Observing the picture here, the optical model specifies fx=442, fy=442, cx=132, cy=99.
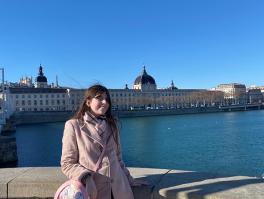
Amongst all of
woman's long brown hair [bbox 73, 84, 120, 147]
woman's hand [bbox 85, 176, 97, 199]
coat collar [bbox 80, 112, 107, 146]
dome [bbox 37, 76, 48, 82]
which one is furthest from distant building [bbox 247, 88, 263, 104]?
woman's hand [bbox 85, 176, 97, 199]

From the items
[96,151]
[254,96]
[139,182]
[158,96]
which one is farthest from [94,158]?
[254,96]

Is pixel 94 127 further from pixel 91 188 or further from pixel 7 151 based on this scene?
pixel 7 151

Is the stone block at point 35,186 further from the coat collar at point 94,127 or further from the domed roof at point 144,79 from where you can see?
the domed roof at point 144,79

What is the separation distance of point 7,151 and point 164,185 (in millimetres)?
18365

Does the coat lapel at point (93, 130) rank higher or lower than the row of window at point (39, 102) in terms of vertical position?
lower

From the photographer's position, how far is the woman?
2371mm

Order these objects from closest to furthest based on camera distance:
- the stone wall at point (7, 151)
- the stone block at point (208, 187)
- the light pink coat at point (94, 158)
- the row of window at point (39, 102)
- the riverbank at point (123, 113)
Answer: the light pink coat at point (94, 158)
the stone block at point (208, 187)
the stone wall at point (7, 151)
the riverbank at point (123, 113)
the row of window at point (39, 102)

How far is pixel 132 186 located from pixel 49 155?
21.1m

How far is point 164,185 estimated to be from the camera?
2.80 meters

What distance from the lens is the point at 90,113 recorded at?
2.59 meters

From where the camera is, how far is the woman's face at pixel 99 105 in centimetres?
259

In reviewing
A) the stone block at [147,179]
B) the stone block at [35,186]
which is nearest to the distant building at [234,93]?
the stone block at [147,179]

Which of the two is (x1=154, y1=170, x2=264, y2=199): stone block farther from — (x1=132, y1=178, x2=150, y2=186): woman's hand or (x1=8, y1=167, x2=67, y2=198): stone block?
(x1=8, y1=167, x2=67, y2=198): stone block

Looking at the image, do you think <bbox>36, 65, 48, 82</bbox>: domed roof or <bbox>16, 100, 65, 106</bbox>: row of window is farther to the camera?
<bbox>36, 65, 48, 82</bbox>: domed roof
